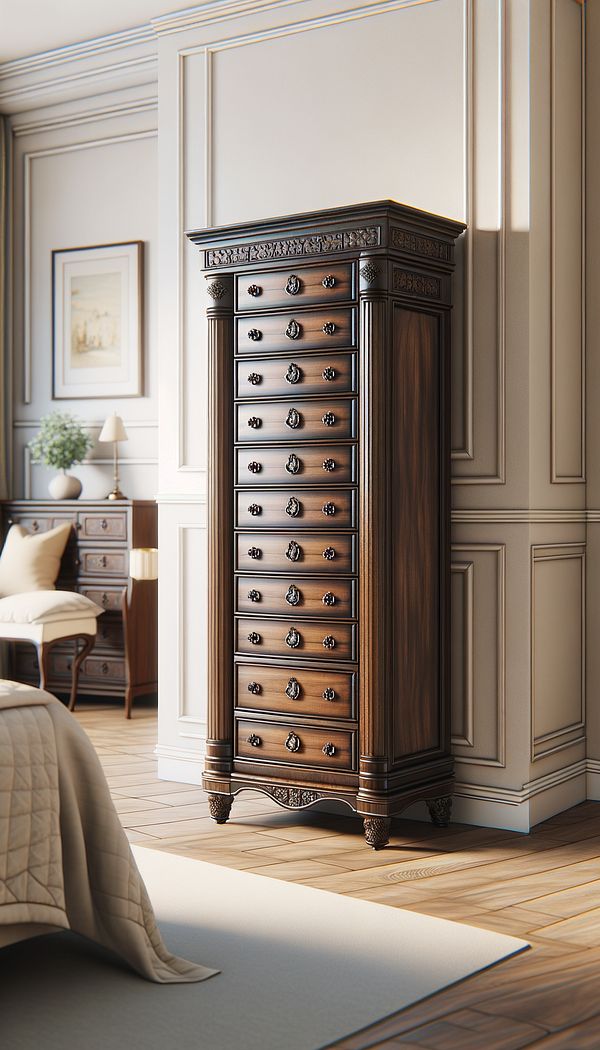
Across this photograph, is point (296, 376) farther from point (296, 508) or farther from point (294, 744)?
point (294, 744)

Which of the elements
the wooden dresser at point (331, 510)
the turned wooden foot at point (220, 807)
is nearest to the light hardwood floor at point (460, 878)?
the turned wooden foot at point (220, 807)

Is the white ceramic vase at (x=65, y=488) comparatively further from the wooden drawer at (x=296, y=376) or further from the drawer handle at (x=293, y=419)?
the drawer handle at (x=293, y=419)

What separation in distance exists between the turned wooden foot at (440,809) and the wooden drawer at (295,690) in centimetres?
45

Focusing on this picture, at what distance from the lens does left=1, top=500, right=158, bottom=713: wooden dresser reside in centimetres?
582

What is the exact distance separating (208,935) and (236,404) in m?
1.72

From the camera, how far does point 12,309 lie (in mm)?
6773

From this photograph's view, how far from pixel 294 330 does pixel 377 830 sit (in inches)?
59.2

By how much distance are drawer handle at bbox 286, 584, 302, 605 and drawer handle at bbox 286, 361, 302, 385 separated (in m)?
0.63

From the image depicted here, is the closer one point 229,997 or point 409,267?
point 229,997

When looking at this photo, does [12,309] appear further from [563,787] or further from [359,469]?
[563,787]

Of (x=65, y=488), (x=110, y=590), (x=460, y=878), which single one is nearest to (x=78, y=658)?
(x=110, y=590)

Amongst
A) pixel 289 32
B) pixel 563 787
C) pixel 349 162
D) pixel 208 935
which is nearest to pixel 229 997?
pixel 208 935

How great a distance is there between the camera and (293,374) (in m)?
3.65

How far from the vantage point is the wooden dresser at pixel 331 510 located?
3.48m
